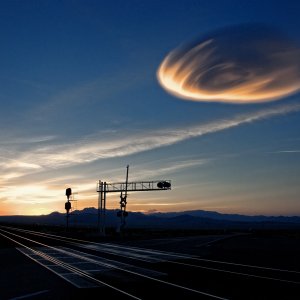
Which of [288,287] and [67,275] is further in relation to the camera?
[67,275]

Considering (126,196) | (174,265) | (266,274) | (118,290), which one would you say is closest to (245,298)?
(118,290)

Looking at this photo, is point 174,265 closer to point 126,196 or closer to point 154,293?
point 154,293

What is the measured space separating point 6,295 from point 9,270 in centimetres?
776

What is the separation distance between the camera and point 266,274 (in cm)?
1973

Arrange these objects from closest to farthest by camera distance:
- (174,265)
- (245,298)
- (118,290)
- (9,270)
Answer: (245,298), (118,290), (9,270), (174,265)

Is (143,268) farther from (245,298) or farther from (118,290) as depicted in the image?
(245,298)

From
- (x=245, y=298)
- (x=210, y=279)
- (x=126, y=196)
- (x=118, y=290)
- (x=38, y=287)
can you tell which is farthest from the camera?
(x=126, y=196)

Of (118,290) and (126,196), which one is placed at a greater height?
(126,196)

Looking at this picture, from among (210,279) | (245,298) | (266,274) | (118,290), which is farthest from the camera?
(266,274)

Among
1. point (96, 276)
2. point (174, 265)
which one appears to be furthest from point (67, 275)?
point (174, 265)

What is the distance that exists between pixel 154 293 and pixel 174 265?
9.54 m

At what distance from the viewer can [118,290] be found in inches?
575

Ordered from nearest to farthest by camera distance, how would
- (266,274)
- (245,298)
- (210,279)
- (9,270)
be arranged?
1. (245,298)
2. (210,279)
3. (266,274)
4. (9,270)

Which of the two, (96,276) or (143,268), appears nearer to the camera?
(96,276)
